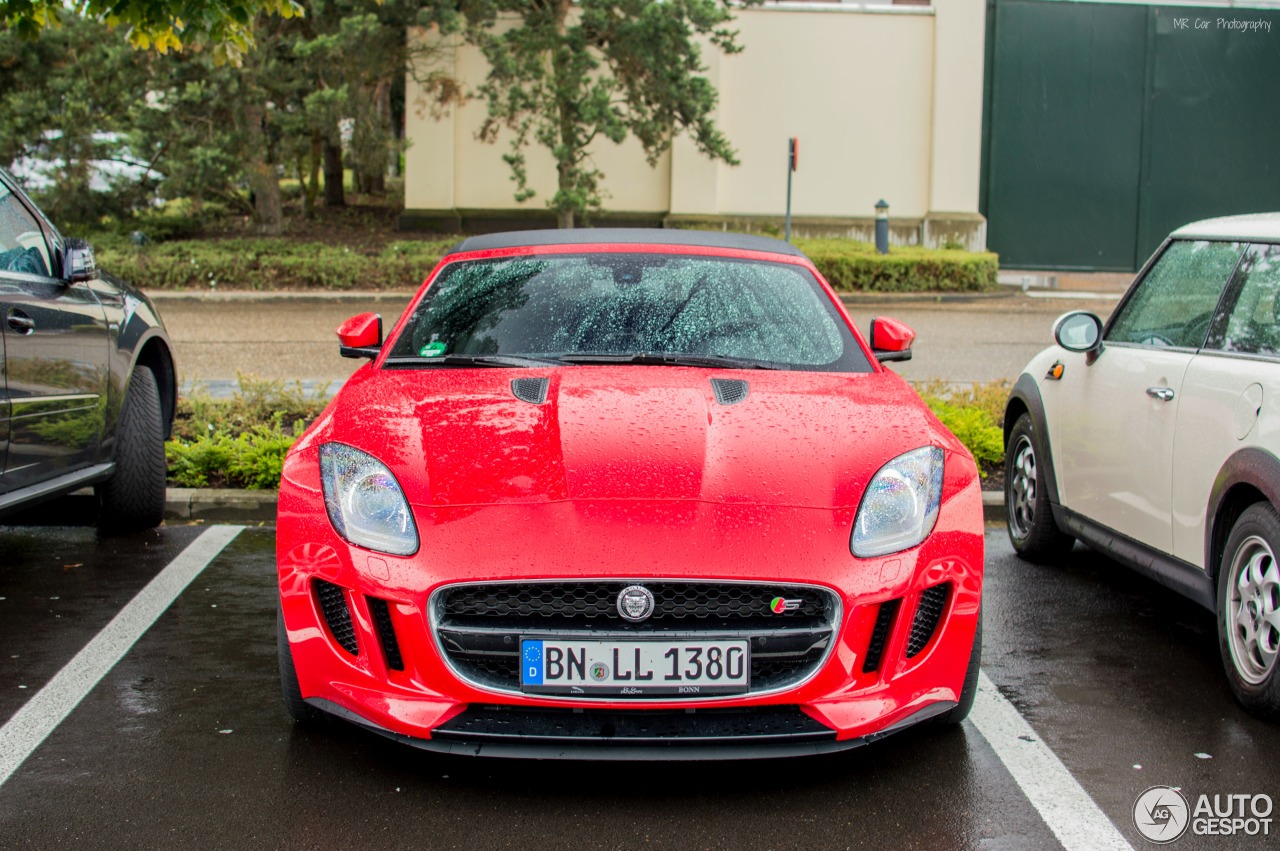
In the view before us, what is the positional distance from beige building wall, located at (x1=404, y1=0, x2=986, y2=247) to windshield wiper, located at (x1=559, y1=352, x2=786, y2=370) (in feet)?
68.6

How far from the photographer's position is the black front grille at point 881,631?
11.6 feet

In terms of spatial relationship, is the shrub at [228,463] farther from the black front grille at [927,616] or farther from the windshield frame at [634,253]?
the black front grille at [927,616]

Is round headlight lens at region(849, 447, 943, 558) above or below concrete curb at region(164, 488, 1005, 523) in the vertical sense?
above

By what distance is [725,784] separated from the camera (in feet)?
12.1

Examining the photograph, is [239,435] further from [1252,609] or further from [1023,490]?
[1252,609]

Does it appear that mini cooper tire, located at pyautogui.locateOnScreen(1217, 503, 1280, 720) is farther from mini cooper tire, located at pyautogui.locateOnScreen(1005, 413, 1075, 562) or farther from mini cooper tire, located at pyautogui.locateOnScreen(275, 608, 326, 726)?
mini cooper tire, located at pyautogui.locateOnScreen(275, 608, 326, 726)

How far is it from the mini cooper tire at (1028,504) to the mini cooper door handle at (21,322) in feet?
13.3

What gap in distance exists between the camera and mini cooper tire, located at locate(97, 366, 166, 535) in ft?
21.0

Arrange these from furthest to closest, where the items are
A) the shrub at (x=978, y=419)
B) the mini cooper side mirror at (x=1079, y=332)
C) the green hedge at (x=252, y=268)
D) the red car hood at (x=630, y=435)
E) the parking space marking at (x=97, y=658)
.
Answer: the green hedge at (x=252, y=268)
the shrub at (x=978, y=419)
the mini cooper side mirror at (x=1079, y=332)
the parking space marking at (x=97, y=658)
the red car hood at (x=630, y=435)

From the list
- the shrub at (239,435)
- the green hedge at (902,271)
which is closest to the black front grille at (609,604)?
the shrub at (239,435)

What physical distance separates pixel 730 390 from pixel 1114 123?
2359cm

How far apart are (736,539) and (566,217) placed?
19.6m

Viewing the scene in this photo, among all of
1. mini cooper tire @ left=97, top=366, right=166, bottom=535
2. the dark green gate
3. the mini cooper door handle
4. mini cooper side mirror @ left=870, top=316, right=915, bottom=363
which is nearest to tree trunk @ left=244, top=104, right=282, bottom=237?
the dark green gate

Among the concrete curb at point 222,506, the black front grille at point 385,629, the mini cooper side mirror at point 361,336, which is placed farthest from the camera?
the concrete curb at point 222,506
